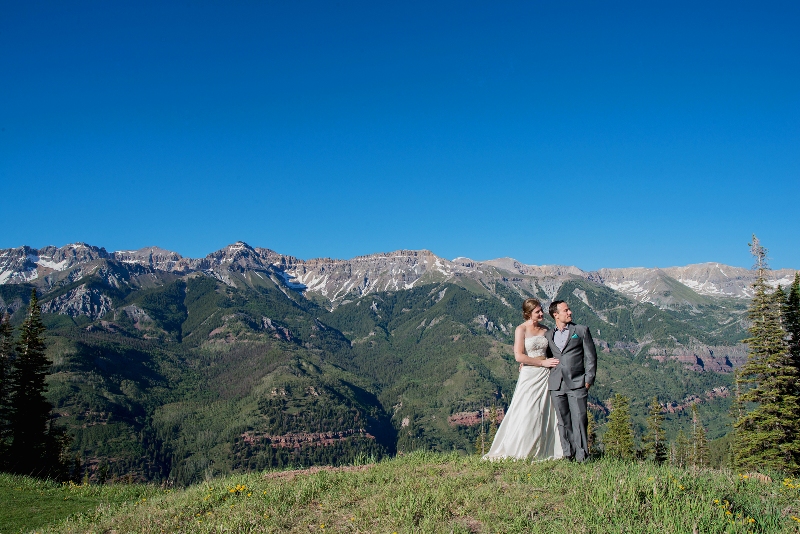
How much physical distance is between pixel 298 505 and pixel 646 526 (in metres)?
5.37

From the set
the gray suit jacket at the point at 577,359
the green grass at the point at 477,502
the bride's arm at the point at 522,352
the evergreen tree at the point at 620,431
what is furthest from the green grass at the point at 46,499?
the evergreen tree at the point at 620,431

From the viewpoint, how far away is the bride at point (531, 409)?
36.0 ft

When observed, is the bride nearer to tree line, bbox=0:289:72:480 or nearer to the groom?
the groom

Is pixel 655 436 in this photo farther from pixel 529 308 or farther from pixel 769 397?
pixel 529 308

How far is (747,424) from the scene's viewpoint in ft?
97.2

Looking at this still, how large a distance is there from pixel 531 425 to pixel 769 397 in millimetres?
25652

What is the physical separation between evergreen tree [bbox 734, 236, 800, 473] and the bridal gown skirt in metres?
23.3

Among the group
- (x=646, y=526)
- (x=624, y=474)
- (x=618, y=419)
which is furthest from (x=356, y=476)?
(x=618, y=419)

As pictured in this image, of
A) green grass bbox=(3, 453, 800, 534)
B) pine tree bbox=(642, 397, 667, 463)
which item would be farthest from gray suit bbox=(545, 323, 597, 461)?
pine tree bbox=(642, 397, 667, 463)

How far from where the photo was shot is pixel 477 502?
741 cm

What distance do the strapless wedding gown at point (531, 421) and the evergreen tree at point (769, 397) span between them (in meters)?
23.3

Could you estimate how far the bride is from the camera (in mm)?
10969

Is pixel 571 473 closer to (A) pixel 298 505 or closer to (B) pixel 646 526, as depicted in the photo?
(B) pixel 646 526

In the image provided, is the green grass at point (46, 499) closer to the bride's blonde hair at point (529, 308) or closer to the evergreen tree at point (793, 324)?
the bride's blonde hair at point (529, 308)
